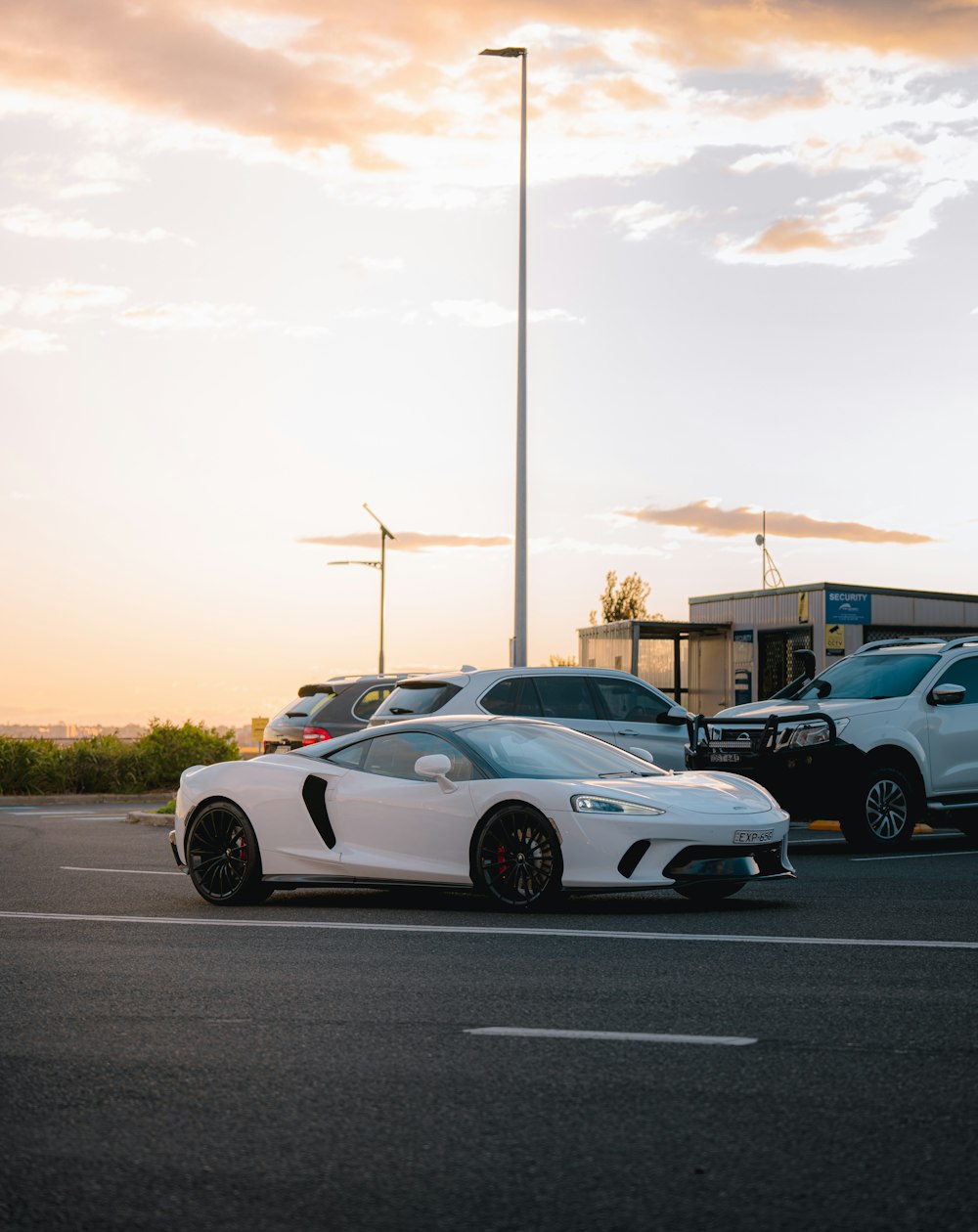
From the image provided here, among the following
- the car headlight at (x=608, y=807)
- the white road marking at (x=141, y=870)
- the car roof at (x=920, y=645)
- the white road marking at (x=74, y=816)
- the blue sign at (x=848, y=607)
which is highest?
the blue sign at (x=848, y=607)

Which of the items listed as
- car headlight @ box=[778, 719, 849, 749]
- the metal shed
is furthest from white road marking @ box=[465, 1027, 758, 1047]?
the metal shed

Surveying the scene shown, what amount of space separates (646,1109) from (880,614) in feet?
116

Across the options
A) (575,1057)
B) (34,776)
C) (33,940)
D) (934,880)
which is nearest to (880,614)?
(34,776)

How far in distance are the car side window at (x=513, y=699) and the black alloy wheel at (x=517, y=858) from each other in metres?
5.34

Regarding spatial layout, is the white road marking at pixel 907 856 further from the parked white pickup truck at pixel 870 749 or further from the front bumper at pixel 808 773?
the front bumper at pixel 808 773

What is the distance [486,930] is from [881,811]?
23.8 ft

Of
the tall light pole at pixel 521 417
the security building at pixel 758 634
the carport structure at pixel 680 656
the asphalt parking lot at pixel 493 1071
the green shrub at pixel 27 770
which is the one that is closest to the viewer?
the asphalt parking lot at pixel 493 1071

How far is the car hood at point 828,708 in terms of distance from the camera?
1634 cm

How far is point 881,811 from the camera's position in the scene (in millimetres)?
16266

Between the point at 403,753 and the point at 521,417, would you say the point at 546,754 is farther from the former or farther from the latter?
the point at 521,417

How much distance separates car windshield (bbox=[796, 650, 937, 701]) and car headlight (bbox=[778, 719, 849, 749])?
46.0 inches

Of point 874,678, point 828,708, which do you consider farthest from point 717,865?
point 874,678

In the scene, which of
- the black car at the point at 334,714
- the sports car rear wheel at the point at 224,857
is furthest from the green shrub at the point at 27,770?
the sports car rear wheel at the point at 224,857

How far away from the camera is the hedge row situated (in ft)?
104
